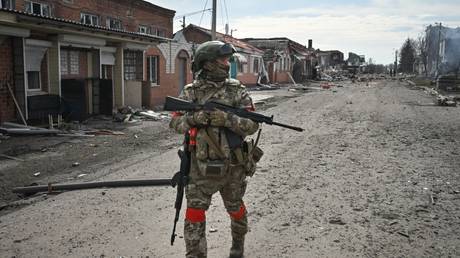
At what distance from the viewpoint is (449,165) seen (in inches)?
298

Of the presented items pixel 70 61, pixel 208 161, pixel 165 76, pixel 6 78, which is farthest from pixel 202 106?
pixel 165 76

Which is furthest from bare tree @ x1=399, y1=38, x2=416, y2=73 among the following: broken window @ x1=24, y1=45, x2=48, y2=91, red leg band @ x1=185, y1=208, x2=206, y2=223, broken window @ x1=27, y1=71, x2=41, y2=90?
red leg band @ x1=185, y1=208, x2=206, y2=223

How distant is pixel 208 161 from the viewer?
3.18 meters

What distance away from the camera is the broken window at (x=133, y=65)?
57.7 feet

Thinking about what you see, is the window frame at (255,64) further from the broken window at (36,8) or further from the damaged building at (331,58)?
the damaged building at (331,58)

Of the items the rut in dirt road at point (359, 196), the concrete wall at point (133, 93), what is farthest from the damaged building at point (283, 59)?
the rut in dirt road at point (359, 196)

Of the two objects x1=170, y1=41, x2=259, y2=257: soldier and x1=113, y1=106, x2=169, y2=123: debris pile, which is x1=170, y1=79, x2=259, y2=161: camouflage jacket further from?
x1=113, y1=106, x2=169, y2=123: debris pile

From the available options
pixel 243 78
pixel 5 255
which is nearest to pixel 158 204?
pixel 5 255

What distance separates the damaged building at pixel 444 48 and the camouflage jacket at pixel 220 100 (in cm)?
4324

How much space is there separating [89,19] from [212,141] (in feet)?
55.8

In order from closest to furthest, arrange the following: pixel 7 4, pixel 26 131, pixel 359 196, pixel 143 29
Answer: pixel 359 196 < pixel 26 131 < pixel 7 4 < pixel 143 29

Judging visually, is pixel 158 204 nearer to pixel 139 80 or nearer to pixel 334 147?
pixel 334 147

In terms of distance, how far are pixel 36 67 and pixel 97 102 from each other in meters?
Answer: 2.48

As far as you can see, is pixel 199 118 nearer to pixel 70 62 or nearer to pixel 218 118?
pixel 218 118
